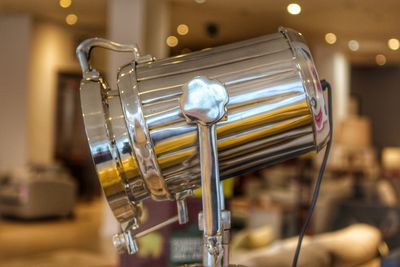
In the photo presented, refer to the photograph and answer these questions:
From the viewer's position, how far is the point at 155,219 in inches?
58.2

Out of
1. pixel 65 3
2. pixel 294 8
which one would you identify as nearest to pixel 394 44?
pixel 294 8

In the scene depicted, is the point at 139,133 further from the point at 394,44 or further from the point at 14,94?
the point at 394,44

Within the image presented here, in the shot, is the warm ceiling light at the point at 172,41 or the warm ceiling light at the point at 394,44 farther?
the warm ceiling light at the point at 172,41

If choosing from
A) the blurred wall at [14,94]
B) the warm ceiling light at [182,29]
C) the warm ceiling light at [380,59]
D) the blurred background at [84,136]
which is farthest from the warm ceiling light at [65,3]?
the warm ceiling light at [380,59]

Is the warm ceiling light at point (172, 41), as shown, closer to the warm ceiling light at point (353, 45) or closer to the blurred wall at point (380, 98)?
the warm ceiling light at point (353, 45)

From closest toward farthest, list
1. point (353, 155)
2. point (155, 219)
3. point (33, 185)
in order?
point (155, 219) < point (33, 185) < point (353, 155)

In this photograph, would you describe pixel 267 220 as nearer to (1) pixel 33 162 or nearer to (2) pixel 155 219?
(1) pixel 33 162

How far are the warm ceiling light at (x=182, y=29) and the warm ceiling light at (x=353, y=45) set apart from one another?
312 centimetres

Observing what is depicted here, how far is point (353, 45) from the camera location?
39.2 ft

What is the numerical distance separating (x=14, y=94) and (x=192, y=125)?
9907 mm

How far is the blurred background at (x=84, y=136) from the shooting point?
6.55m

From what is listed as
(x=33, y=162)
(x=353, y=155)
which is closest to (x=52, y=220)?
(x=33, y=162)

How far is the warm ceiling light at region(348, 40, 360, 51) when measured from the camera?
11609mm

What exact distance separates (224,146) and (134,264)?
2.87 feet
